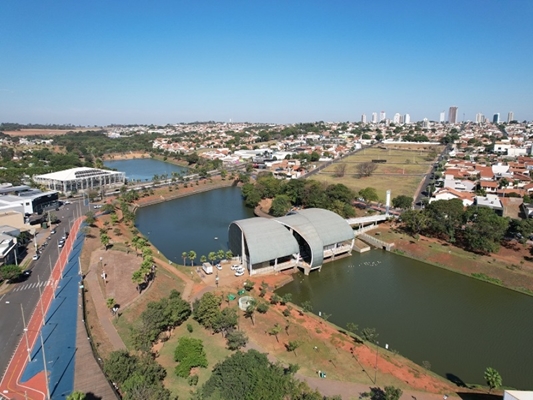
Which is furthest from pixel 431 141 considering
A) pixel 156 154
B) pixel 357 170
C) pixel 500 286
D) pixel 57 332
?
pixel 57 332

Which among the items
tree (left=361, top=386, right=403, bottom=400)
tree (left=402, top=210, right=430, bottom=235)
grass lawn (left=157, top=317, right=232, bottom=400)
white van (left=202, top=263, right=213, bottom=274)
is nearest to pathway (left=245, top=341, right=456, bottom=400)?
tree (left=361, top=386, right=403, bottom=400)

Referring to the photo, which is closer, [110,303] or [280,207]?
[110,303]

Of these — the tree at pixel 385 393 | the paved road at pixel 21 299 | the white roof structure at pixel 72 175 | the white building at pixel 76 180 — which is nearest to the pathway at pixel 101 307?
the paved road at pixel 21 299

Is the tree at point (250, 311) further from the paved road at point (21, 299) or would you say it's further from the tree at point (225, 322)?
the paved road at point (21, 299)

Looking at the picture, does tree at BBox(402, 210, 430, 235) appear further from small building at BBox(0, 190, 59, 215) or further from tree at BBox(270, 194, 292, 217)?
small building at BBox(0, 190, 59, 215)

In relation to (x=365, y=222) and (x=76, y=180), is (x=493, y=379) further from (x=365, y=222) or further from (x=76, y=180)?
(x=76, y=180)

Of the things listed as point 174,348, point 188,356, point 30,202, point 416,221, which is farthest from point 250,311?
point 30,202
